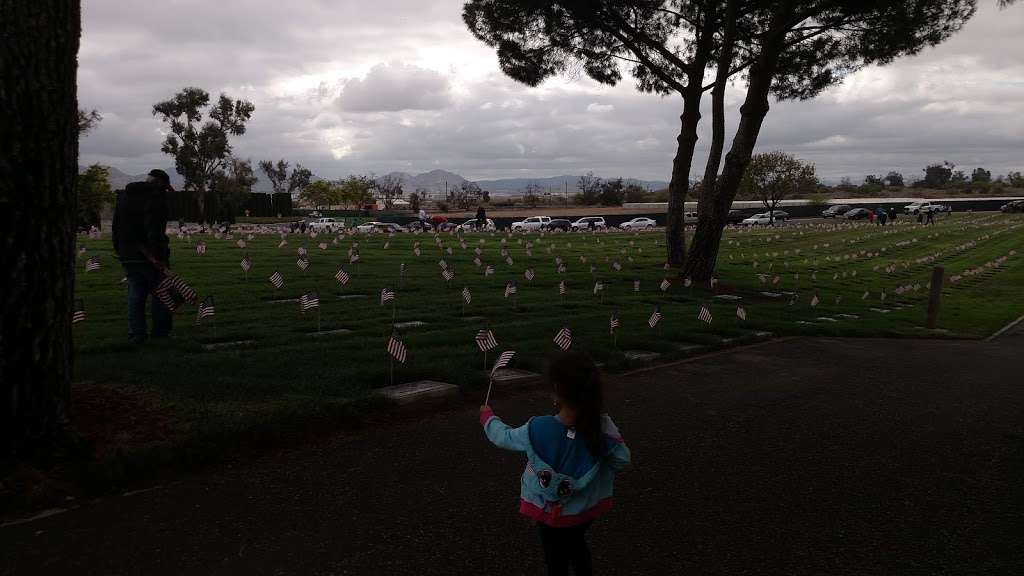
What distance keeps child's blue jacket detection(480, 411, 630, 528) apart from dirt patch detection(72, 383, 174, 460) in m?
A: 3.01

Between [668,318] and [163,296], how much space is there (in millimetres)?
7726

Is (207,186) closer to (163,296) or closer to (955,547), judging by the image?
(163,296)

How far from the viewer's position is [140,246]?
26.5 feet

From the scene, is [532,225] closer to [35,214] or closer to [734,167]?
[734,167]

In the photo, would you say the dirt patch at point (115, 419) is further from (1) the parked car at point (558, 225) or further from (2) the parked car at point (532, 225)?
(1) the parked car at point (558, 225)

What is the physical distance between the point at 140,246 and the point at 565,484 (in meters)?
6.59

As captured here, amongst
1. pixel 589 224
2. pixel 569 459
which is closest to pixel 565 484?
pixel 569 459

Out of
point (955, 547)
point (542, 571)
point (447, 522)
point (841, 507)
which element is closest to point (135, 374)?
point (447, 522)

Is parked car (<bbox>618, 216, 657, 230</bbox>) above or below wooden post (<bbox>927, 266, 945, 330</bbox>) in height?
above

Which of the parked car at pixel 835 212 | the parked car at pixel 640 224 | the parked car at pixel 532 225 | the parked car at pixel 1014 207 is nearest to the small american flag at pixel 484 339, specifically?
the parked car at pixel 532 225

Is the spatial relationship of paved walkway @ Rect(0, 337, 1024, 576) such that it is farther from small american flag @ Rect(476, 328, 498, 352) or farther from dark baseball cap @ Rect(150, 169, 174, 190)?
dark baseball cap @ Rect(150, 169, 174, 190)

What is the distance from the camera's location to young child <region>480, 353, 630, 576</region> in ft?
10.4

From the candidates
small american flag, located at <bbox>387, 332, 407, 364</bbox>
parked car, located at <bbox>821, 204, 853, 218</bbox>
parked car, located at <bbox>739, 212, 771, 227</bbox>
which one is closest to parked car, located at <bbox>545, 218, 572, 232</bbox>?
parked car, located at <bbox>739, 212, 771, 227</bbox>

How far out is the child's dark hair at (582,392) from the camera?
3.14m
